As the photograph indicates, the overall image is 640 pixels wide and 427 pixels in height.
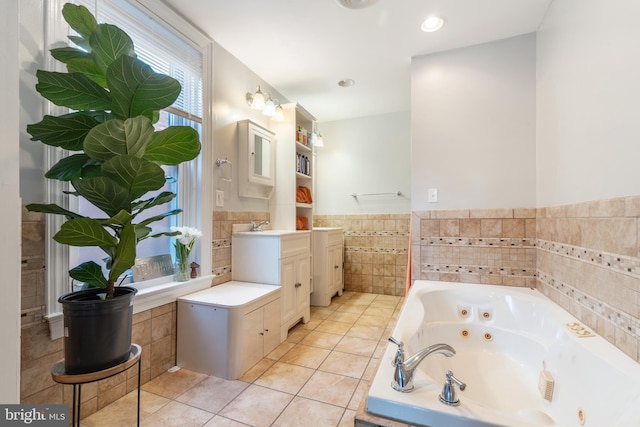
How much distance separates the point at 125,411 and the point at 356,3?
270 centimetres

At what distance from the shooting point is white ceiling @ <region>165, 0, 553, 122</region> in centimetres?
185

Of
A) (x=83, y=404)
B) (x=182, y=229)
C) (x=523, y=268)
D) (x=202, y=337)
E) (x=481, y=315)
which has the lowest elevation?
(x=83, y=404)

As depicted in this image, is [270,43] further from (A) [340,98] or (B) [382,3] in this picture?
(A) [340,98]

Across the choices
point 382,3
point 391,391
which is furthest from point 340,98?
point 391,391

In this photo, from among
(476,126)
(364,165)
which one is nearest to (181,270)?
(476,126)

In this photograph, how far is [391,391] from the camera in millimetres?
858

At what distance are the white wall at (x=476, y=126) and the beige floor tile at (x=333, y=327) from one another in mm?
1267

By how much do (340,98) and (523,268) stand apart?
2486 millimetres

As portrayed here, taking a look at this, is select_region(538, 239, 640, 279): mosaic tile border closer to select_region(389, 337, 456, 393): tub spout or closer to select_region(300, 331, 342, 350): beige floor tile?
select_region(389, 337, 456, 393): tub spout

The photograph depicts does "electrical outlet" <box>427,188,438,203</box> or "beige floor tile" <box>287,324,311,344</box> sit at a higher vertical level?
"electrical outlet" <box>427,188,438,203</box>

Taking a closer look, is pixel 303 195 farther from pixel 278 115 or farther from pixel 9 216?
pixel 9 216

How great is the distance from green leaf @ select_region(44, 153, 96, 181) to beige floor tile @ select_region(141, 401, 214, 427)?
1214 mm

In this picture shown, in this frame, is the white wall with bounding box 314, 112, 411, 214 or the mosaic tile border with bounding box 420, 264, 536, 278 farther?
the white wall with bounding box 314, 112, 411, 214

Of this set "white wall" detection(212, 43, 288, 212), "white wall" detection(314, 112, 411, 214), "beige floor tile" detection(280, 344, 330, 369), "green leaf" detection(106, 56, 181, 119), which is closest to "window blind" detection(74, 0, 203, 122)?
"white wall" detection(212, 43, 288, 212)
